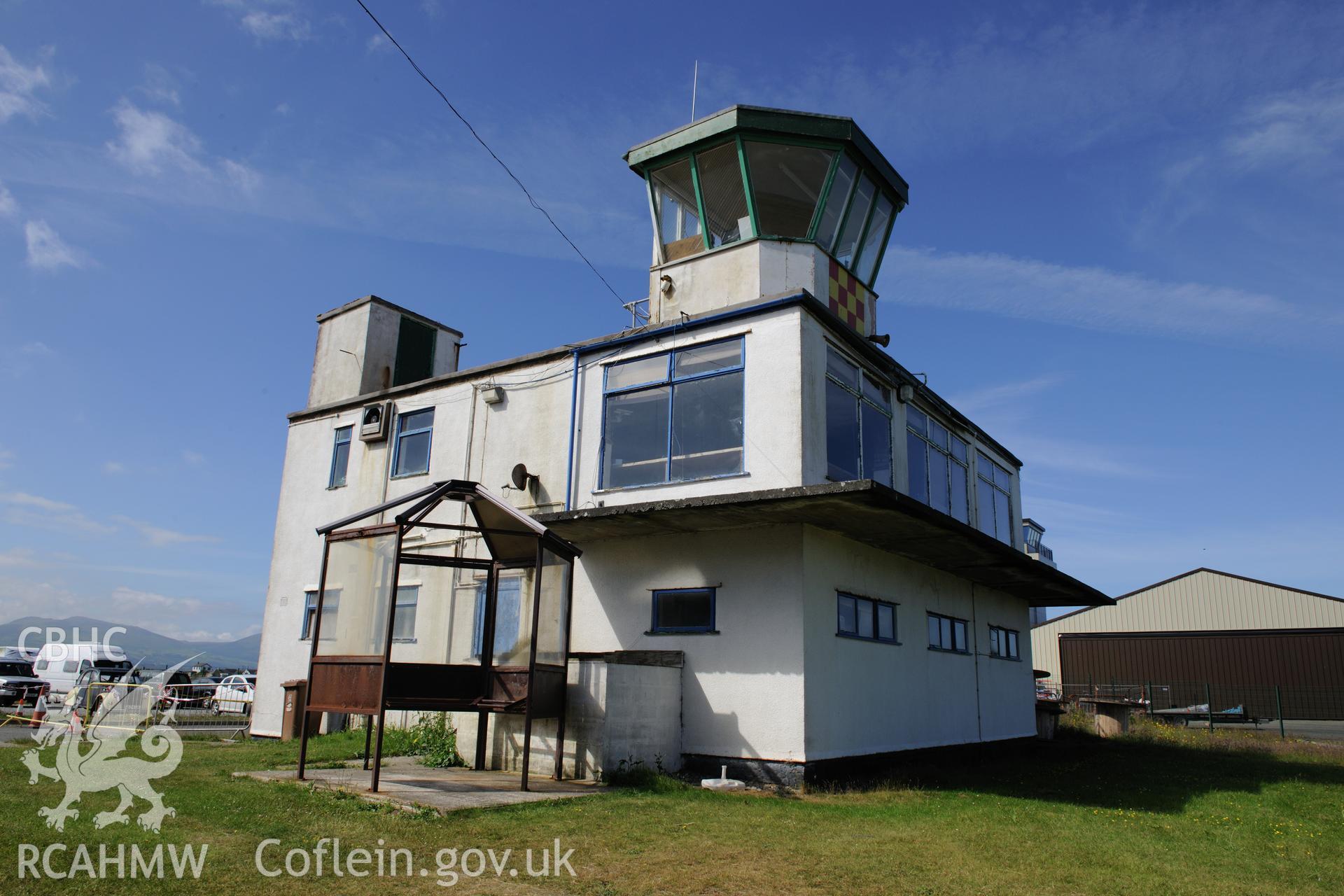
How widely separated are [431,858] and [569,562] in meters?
5.10

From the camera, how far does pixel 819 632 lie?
1235 cm

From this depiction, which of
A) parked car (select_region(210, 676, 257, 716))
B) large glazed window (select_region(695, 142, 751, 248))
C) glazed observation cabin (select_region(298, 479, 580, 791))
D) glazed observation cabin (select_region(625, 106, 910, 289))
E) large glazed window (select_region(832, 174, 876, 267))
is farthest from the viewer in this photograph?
parked car (select_region(210, 676, 257, 716))

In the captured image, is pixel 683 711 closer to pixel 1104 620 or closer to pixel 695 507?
pixel 695 507

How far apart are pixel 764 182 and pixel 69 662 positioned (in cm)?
3456

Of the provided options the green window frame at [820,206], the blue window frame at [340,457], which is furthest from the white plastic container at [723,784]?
the blue window frame at [340,457]

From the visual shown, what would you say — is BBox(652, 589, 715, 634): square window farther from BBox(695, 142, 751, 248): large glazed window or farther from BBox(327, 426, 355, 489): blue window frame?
BBox(327, 426, 355, 489): blue window frame

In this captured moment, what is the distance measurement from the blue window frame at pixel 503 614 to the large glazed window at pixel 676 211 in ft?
19.7

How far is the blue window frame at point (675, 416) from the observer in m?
13.2

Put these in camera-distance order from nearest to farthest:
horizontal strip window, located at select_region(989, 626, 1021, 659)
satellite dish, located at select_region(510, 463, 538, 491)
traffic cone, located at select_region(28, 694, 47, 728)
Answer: satellite dish, located at select_region(510, 463, 538, 491)
traffic cone, located at select_region(28, 694, 47, 728)
horizontal strip window, located at select_region(989, 626, 1021, 659)

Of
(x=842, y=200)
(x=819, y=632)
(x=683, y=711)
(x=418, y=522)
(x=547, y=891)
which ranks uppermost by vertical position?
(x=842, y=200)

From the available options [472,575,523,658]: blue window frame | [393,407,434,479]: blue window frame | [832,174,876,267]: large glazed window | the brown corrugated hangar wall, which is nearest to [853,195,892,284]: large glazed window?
[832,174,876,267]: large glazed window

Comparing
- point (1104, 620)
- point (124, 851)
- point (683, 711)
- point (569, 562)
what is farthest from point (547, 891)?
point (1104, 620)

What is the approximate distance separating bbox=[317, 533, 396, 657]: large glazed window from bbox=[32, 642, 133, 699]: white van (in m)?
27.0

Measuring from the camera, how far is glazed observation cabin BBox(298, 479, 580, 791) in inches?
401
